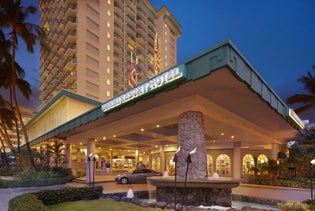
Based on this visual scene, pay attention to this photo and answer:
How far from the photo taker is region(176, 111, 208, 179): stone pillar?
15.3m

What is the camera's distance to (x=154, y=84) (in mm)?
13031

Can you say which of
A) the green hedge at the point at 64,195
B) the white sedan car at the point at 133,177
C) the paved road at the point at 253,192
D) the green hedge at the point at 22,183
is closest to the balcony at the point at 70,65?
the white sedan car at the point at 133,177

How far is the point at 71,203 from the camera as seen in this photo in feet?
46.0

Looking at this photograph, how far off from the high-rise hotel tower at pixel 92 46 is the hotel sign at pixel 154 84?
44581 mm

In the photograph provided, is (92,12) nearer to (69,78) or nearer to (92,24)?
(92,24)

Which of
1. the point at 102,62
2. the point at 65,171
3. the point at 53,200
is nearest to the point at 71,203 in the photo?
the point at 53,200

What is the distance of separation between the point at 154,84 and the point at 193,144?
418 centimetres

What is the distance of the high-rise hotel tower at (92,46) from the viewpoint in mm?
66625

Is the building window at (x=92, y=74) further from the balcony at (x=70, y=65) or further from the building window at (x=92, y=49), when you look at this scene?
the building window at (x=92, y=49)

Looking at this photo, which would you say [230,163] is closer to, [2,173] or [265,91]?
Answer: [265,91]

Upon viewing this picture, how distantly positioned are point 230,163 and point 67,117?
20.4m

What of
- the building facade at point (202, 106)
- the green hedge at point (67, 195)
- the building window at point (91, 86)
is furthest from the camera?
the building window at point (91, 86)

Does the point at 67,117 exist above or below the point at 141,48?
below

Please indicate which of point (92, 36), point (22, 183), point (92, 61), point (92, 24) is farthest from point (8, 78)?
point (92, 24)
